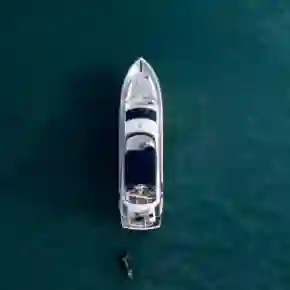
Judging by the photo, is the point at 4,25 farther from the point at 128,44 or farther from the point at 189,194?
the point at 189,194

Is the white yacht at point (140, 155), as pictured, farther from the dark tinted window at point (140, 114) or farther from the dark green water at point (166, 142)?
the dark green water at point (166, 142)

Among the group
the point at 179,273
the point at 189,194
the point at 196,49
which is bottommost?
the point at 179,273

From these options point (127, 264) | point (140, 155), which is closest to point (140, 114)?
Answer: point (140, 155)

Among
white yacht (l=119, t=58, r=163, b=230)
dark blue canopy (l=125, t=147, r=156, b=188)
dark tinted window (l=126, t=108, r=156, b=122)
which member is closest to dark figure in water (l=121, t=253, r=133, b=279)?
white yacht (l=119, t=58, r=163, b=230)

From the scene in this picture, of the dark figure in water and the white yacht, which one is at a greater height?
the white yacht

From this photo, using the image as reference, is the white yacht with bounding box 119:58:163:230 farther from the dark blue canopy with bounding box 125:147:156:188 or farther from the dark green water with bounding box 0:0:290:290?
the dark green water with bounding box 0:0:290:290

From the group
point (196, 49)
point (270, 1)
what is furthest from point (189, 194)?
point (270, 1)

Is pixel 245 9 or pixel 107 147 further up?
pixel 245 9
